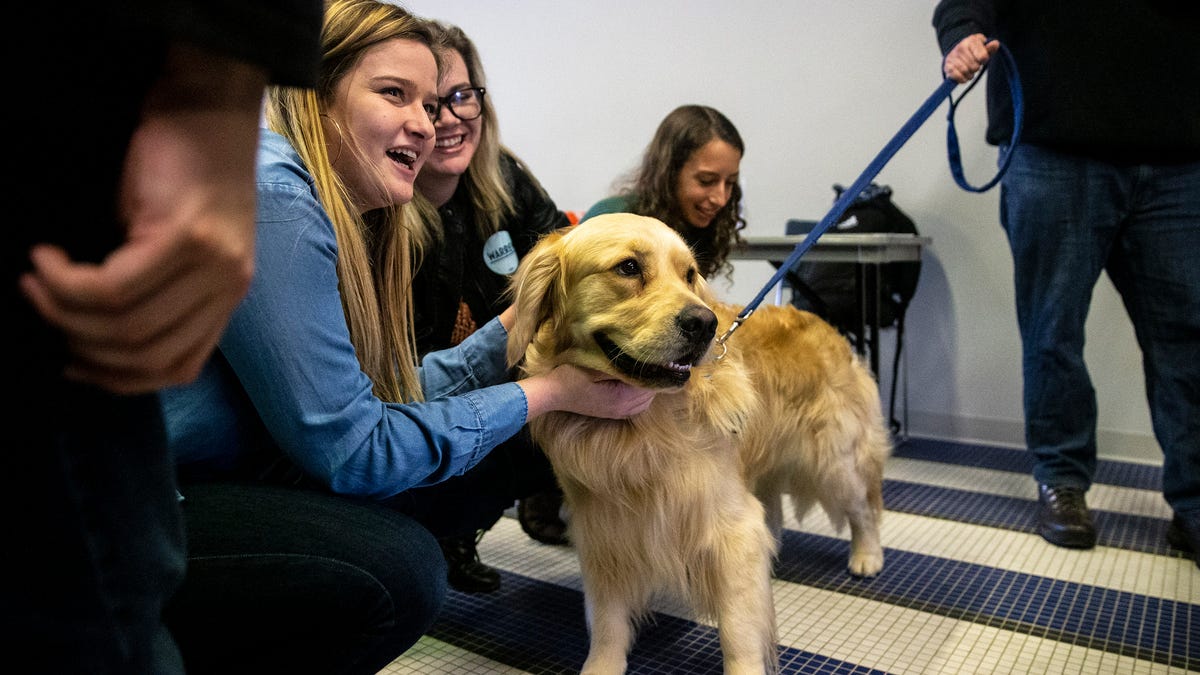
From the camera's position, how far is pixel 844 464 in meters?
2.00

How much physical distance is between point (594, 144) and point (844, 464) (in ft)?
9.04

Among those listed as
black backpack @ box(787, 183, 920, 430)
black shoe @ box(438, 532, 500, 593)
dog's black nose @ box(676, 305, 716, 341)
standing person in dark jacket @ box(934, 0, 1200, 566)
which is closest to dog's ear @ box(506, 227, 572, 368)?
dog's black nose @ box(676, 305, 716, 341)

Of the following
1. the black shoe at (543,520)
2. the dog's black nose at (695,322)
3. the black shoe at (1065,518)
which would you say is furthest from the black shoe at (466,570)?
the black shoe at (1065,518)

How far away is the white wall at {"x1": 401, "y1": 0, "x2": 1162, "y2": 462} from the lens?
10.4 feet

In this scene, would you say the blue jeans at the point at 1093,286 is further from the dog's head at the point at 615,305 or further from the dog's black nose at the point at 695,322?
the dog's black nose at the point at 695,322

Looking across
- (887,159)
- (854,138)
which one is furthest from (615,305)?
(854,138)

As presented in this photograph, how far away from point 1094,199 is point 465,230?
1574 millimetres

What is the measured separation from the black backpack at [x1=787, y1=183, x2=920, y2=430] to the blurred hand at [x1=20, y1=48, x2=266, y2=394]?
287 cm

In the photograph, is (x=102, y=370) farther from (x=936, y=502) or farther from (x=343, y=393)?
(x=936, y=502)

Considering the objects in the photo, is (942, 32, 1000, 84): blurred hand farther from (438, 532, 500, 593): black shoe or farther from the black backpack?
(438, 532, 500, 593): black shoe

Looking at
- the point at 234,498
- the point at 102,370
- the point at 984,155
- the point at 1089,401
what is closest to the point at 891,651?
the point at 1089,401

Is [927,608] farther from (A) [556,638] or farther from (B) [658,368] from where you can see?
(B) [658,368]

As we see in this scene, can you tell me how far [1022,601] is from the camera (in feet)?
5.86

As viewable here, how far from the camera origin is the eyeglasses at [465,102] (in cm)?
193
